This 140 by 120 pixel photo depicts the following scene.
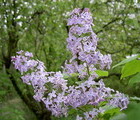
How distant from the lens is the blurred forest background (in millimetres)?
7148

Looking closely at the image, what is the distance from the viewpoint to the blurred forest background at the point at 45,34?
7.15m

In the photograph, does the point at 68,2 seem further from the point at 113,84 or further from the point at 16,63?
the point at 16,63

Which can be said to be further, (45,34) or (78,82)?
(45,34)

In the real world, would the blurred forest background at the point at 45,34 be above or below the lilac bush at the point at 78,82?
below

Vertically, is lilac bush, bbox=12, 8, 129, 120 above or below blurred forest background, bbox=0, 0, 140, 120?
above

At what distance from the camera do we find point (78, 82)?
1.64 meters

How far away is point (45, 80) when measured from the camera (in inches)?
63.6

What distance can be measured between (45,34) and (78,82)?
22.6ft

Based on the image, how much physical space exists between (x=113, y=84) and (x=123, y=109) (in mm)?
8997

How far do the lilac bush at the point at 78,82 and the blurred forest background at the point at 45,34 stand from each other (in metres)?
4.26

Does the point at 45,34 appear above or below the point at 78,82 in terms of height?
below

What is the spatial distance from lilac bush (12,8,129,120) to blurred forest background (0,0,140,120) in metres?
4.26

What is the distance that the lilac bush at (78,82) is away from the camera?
1.56m

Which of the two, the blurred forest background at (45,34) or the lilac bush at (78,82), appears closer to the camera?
the lilac bush at (78,82)
